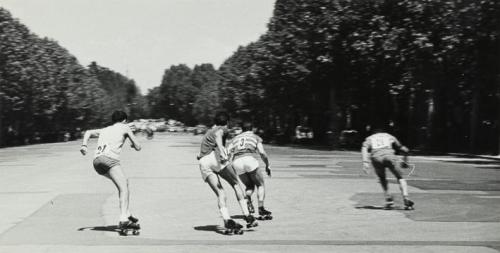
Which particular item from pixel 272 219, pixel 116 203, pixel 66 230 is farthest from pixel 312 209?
pixel 66 230

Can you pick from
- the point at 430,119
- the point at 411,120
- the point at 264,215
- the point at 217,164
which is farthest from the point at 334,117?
the point at 217,164

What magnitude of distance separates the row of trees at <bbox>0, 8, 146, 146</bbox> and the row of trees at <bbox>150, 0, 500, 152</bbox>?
18135mm

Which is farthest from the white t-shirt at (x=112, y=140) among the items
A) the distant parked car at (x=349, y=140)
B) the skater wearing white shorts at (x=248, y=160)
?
the distant parked car at (x=349, y=140)

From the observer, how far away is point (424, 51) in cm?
3897

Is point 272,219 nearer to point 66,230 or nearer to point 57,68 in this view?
point 66,230

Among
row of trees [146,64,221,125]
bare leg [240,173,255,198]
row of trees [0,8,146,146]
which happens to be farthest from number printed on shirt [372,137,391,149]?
row of trees [146,64,221,125]

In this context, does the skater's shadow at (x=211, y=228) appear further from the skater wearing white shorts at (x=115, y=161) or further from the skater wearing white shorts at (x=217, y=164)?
the skater wearing white shorts at (x=115, y=161)

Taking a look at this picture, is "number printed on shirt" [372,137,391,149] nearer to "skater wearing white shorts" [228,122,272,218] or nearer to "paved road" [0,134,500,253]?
"paved road" [0,134,500,253]

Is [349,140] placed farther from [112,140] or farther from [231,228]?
[112,140]

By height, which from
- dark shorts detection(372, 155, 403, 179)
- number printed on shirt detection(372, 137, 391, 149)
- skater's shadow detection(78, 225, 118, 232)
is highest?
number printed on shirt detection(372, 137, 391, 149)

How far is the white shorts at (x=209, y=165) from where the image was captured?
9.83m

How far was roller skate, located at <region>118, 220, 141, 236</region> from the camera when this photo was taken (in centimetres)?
946

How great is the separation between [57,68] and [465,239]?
7158 centimetres

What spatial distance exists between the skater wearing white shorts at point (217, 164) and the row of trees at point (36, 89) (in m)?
47.4
